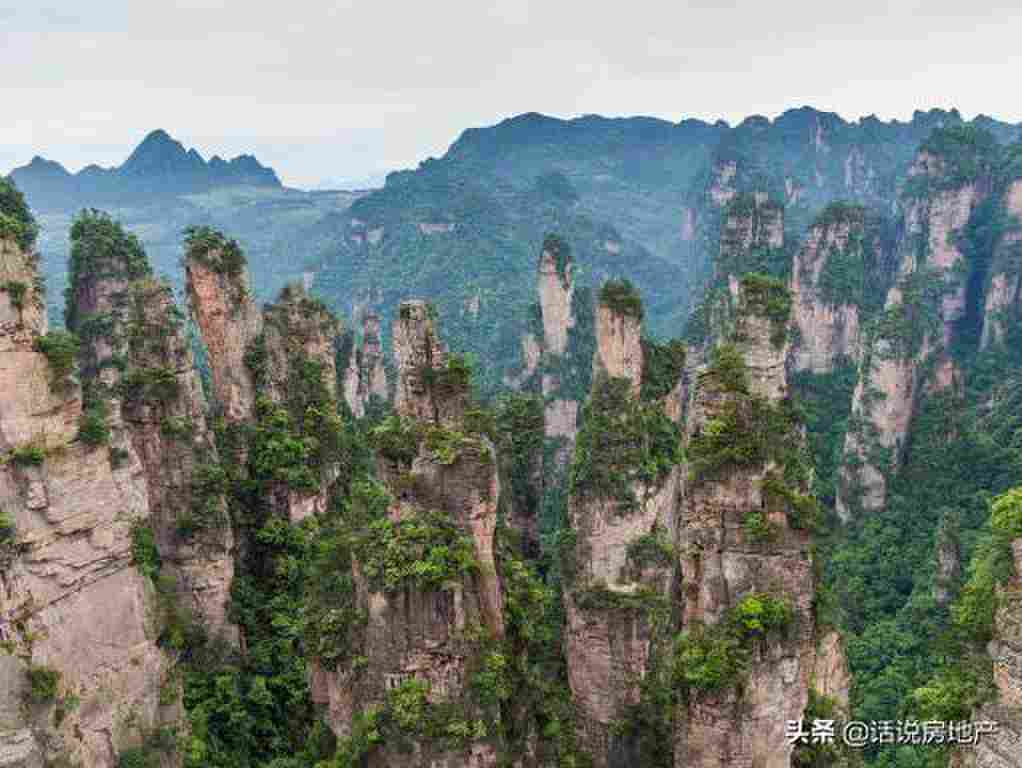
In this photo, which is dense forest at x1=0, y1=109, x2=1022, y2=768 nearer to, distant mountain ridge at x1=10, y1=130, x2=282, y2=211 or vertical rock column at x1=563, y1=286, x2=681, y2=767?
vertical rock column at x1=563, y1=286, x2=681, y2=767

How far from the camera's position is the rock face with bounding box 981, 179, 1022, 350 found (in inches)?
2152

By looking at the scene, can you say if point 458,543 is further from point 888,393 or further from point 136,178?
point 136,178

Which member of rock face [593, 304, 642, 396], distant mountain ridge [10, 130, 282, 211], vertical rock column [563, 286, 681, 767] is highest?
distant mountain ridge [10, 130, 282, 211]

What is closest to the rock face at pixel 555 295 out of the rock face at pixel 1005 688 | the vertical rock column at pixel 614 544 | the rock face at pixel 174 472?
the vertical rock column at pixel 614 544

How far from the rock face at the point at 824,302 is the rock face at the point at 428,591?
42461 millimetres

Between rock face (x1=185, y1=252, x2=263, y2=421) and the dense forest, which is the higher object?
rock face (x1=185, y1=252, x2=263, y2=421)

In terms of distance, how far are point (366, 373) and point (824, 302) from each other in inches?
1283

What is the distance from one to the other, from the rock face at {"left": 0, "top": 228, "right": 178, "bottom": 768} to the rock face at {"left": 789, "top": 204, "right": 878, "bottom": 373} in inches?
1919

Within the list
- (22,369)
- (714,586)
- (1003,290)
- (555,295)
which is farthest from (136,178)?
(714,586)

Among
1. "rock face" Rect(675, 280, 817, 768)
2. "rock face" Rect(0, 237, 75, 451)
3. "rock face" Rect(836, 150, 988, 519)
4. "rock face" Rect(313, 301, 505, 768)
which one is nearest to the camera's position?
"rock face" Rect(675, 280, 817, 768)

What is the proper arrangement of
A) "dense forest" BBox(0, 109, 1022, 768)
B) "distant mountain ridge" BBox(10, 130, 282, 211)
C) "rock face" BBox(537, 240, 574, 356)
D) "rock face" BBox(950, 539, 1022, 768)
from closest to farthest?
"rock face" BBox(950, 539, 1022, 768) → "dense forest" BBox(0, 109, 1022, 768) → "rock face" BBox(537, 240, 574, 356) → "distant mountain ridge" BBox(10, 130, 282, 211)

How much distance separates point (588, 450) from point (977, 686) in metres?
15.5

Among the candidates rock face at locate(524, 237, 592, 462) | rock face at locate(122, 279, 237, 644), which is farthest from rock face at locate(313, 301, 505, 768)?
rock face at locate(524, 237, 592, 462)

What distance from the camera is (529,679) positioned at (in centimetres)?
2036
